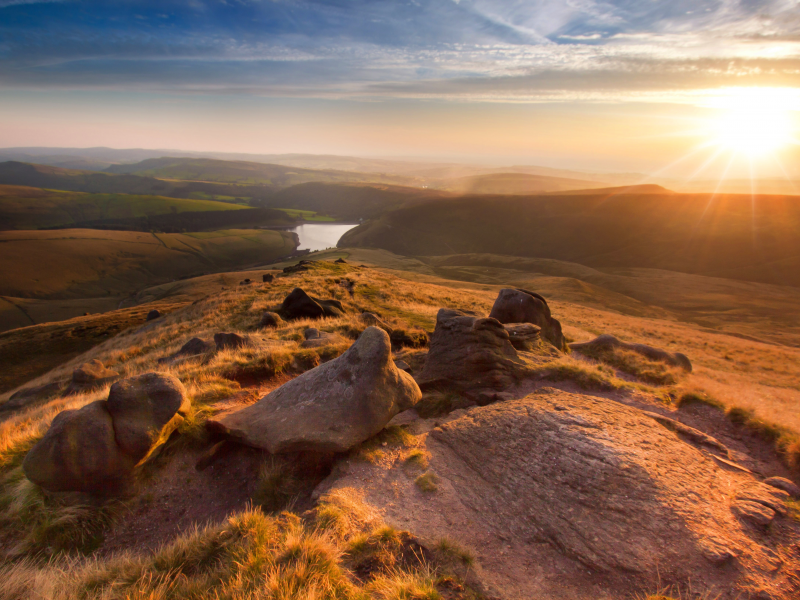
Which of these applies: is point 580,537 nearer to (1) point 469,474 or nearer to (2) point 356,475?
(1) point 469,474

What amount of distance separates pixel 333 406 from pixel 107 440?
168 inches

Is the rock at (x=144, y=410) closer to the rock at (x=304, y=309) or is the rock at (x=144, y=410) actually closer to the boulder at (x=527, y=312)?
the rock at (x=304, y=309)

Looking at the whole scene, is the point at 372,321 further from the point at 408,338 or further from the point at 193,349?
the point at 193,349

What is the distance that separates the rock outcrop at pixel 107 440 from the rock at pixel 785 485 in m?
12.5

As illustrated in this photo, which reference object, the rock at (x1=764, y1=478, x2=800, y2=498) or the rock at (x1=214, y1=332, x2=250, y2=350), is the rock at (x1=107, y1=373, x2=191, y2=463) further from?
the rock at (x1=764, y1=478, x2=800, y2=498)

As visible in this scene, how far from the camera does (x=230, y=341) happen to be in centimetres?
1441

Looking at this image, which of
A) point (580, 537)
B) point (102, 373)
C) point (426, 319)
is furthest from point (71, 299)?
point (580, 537)

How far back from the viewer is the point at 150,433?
7035 mm

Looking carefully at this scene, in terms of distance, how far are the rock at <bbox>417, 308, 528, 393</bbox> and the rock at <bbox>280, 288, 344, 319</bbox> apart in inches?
404

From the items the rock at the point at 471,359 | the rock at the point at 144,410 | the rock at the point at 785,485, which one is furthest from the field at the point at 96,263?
the rock at the point at 785,485

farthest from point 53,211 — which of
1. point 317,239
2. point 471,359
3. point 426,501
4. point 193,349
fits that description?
point 426,501

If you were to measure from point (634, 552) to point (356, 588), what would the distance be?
4.34 meters

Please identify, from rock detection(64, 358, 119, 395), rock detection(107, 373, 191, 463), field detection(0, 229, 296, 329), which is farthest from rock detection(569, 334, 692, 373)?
field detection(0, 229, 296, 329)

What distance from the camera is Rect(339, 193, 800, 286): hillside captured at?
10462 centimetres
